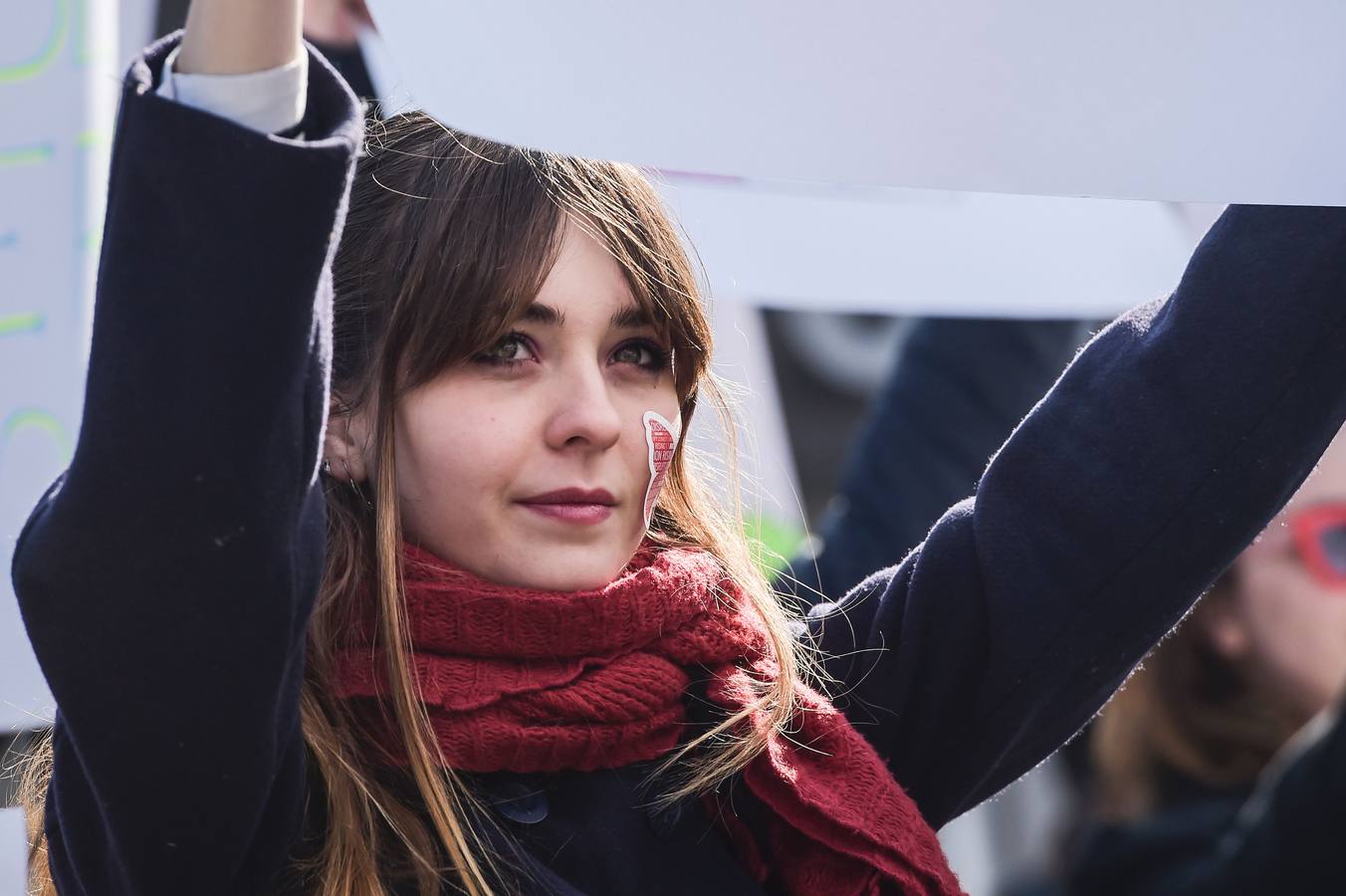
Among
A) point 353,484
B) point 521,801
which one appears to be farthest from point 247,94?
point 521,801

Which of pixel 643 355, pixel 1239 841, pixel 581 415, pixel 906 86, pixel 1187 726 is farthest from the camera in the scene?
pixel 1187 726

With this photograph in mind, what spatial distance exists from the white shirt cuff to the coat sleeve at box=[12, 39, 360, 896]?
2 centimetres

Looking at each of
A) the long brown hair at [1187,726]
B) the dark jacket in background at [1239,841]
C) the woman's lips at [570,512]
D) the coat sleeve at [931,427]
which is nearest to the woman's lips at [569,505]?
the woman's lips at [570,512]

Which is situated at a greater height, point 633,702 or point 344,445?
point 344,445

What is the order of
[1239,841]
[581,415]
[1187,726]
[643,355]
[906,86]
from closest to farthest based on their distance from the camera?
[906,86], [581,415], [643,355], [1239,841], [1187,726]

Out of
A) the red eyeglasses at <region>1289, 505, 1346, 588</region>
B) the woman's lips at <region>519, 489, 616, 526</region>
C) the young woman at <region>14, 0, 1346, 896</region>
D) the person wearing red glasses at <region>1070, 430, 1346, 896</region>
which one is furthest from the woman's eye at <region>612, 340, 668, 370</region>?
the red eyeglasses at <region>1289, 505, 1346, 588</region>

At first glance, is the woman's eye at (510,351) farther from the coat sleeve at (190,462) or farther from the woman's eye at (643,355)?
the coat sleeve at (190,462)

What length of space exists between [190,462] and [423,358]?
39 cm

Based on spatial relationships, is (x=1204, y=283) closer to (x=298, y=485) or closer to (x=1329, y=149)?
(x=1329, y=149)

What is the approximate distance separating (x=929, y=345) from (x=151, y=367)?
173cm

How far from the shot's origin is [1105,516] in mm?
1446

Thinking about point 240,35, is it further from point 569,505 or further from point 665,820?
point 665,820

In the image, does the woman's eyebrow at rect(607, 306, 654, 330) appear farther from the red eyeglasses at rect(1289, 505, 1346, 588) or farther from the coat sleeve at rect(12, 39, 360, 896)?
the red eyeglasses at rect(1289, 505, 1346, 588)

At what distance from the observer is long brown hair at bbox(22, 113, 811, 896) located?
51.6 inches
